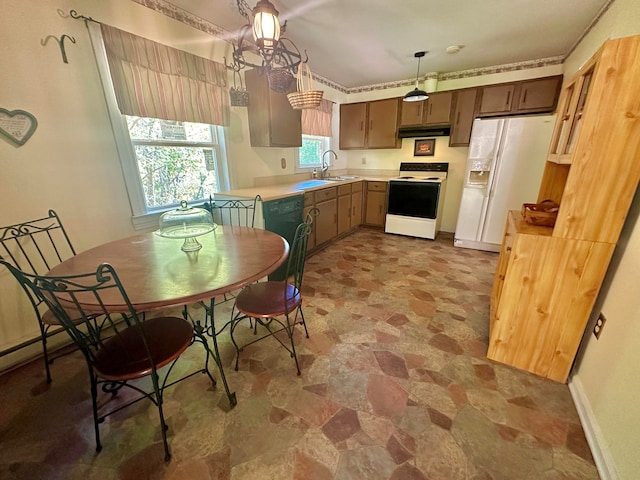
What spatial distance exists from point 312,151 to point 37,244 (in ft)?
11.8

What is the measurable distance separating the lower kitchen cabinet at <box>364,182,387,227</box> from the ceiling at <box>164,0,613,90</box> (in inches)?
68.7

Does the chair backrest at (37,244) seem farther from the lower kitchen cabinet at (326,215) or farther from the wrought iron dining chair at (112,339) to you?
the lower kitchen cabinet at (326,215)

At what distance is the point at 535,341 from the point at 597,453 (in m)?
0.55

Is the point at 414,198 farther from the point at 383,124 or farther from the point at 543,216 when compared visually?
the point at 543,216

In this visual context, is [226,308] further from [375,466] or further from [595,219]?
[595,219]

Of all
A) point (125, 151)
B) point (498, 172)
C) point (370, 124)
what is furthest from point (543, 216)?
point (370, 124)

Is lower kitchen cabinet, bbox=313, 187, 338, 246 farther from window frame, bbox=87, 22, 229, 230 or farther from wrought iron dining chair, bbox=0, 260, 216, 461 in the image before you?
wrought iron dining chair, bbox=0, 260, 216, 461

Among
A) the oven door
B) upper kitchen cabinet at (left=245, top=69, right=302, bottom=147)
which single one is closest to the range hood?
the oven door

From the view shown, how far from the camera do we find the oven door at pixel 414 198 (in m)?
3.87

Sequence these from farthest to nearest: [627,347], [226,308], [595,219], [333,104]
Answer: [333,104] → [226,308] → [595,219] → [627,347]

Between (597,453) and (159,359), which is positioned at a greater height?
(159,359)

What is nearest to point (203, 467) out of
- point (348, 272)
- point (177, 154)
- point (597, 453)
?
point (597, 453)

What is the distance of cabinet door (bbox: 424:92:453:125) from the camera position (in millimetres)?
3799

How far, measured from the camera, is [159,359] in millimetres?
1141
